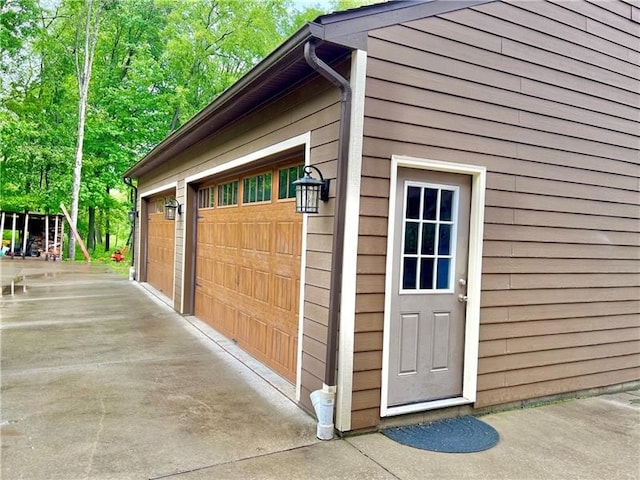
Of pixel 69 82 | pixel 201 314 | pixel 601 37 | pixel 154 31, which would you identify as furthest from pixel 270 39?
pixel 601 37

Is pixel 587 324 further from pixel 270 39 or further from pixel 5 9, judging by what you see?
pixel 5 9

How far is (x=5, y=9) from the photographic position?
1659cm

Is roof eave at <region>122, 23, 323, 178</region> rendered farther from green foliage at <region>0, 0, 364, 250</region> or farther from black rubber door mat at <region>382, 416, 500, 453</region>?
green foliage at <region>0, 0, 364, 250</region>

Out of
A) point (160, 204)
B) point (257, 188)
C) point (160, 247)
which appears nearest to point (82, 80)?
point (160, 204)

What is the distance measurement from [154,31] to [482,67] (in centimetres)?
1979

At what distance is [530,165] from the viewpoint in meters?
3.76

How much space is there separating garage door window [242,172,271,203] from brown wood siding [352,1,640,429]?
6.39 feet

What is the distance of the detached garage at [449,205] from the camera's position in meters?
3.06

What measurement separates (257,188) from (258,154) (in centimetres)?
53

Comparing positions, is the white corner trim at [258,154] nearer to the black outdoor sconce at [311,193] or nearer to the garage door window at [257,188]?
the garage door window at [257,188]

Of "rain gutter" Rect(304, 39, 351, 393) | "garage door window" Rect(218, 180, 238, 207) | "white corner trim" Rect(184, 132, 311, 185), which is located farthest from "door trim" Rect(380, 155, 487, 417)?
"garage door window" Rect(218, 180, 238, 207)

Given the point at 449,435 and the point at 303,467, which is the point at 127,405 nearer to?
the point at 303,467

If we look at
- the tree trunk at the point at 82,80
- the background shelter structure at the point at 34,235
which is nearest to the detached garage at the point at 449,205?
the tree trunk at the point at 82,80

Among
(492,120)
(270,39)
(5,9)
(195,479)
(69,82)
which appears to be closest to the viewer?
(195,479)
